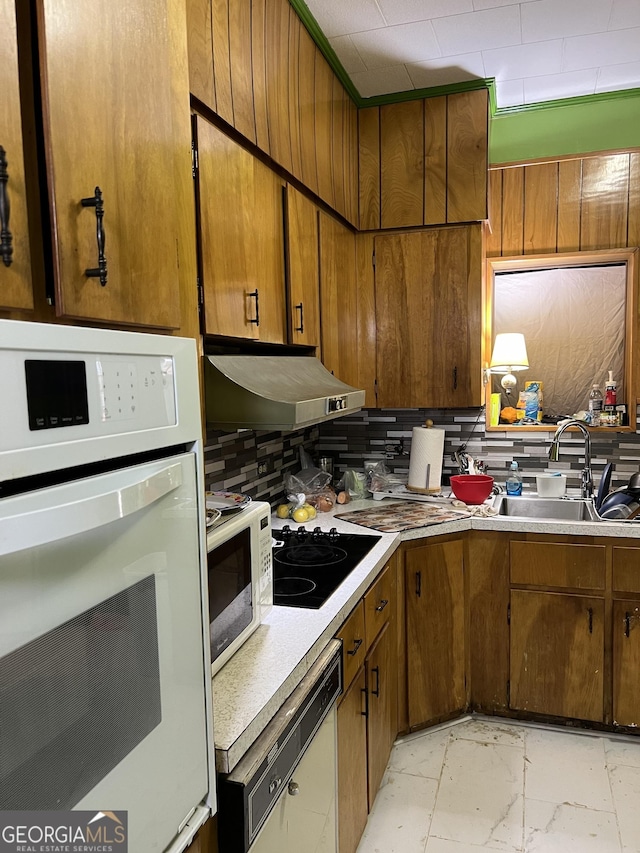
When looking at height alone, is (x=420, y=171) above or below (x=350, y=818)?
above

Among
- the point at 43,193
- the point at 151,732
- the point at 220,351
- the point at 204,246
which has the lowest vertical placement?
the point at 151,732

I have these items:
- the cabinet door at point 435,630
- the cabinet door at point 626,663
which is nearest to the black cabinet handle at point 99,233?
the cabinet door at point 435,630

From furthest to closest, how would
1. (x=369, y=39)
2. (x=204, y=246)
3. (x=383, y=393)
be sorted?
(x=383, y=393) → (x=369, y=39) → (x=204, y=246)

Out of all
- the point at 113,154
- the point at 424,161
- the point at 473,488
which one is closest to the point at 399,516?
the point at 473,488

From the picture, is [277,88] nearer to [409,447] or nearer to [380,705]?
[409,447]

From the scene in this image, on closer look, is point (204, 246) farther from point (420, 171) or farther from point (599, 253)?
point (599, 253)

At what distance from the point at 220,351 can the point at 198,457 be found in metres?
1.32

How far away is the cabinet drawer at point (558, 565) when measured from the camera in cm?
244

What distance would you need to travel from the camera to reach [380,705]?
210 cm

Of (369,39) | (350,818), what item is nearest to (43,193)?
(350,818)

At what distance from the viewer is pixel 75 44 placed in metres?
0.74

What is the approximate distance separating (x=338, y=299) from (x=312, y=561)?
3.84ft

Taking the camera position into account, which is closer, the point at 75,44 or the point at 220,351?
the point at 75,44

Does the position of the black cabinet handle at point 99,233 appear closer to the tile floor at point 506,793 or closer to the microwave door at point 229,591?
the microwave door at point 229,591
